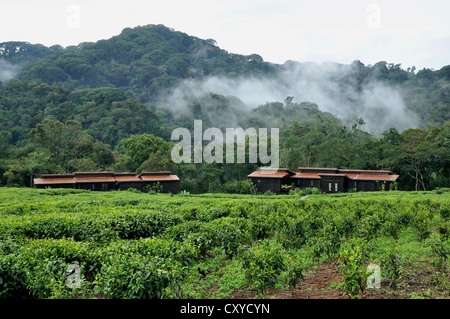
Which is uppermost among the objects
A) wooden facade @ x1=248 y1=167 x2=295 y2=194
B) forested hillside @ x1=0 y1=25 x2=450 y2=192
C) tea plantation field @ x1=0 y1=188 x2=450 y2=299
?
forested hillside @ x1=0 y1=25 x2=450 y2=192

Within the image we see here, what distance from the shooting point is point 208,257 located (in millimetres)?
13188

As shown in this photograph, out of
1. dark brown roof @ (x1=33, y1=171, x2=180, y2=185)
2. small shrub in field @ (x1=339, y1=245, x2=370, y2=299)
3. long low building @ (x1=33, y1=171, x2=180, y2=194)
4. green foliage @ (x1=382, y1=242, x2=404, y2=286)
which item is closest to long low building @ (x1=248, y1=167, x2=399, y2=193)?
long low building @ (x1=33, y1=171, x2=180, y2=194)

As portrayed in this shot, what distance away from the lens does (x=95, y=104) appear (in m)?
90.1

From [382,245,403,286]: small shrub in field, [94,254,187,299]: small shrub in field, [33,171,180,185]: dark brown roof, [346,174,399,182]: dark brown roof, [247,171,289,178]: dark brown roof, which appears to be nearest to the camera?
[94,254,187,299]: small shrub in field

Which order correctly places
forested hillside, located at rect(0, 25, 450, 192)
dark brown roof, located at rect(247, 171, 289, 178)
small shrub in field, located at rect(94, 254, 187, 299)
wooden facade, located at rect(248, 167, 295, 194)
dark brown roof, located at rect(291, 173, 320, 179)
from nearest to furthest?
1. small shrub in field, located at rect(94, 254, 187, 299)
2. dark brown roof, located at rect(291, 173, 320, 179)
3. dark brown roof, located at rect(247, 171, 289, 178)
4. wooden facade, located at rect(248, 167, 295, 194)
5. forested hillside, located at rect(0, 25, 450, 192)

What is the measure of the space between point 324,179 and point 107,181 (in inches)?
1052

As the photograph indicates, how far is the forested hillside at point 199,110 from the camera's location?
48938 mm

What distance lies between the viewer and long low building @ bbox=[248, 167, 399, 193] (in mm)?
41781

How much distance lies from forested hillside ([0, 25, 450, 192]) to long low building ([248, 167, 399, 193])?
3459mm

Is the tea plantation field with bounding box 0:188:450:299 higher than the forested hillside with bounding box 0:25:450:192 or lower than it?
lower

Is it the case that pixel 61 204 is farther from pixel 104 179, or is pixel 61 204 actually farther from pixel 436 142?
pixel 436 142

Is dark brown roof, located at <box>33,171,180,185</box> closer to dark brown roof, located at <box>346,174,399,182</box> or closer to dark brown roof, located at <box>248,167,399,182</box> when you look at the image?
dark brown roof, located at <box>248,167,399,182</box>
